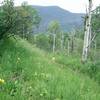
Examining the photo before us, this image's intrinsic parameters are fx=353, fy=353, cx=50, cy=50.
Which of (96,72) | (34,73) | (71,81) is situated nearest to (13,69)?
(34,73)

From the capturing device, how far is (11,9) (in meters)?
10.7

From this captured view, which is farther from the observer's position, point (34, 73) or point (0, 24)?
point (0, 24)

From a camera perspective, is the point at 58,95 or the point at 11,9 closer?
the point at 58,95

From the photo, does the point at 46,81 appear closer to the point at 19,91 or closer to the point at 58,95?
the point at 58,95

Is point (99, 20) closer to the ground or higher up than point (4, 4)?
closer to the ground

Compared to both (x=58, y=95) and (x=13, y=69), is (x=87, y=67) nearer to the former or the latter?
(x=13, y=69)

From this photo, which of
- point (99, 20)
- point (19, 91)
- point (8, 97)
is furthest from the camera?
point (99, 20)

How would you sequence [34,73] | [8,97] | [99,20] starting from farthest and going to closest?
[99,20]
[34,73]
[8,97]

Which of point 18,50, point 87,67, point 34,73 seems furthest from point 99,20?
point 34,73

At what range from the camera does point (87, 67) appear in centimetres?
1256

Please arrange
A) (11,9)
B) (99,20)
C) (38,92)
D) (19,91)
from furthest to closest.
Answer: (99,20) → (11,9) → (38,92) → (19,91)

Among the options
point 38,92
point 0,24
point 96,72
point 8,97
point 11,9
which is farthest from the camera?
point 96,72

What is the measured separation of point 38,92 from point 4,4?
4995mm

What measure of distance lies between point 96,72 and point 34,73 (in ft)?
14.4
